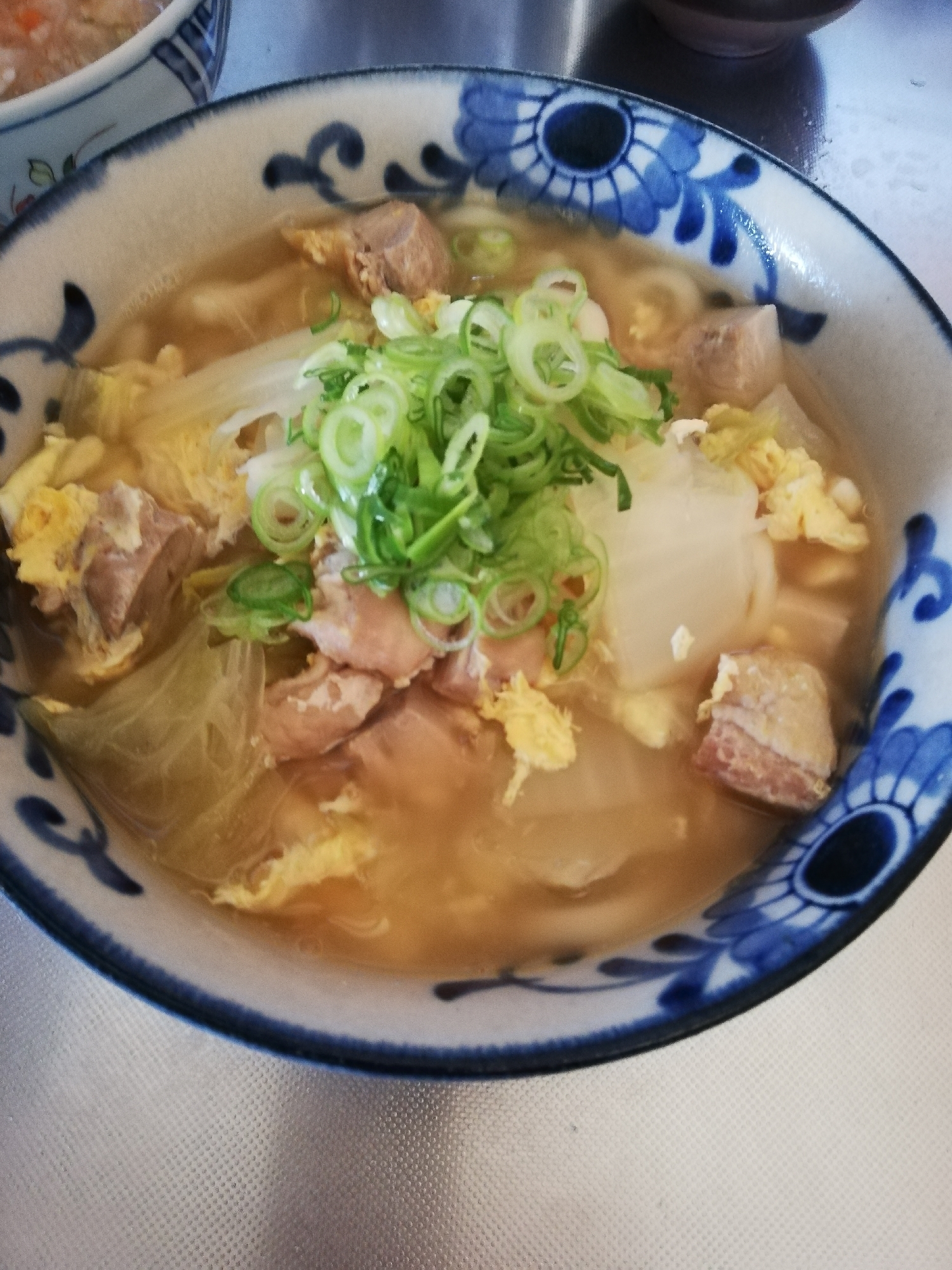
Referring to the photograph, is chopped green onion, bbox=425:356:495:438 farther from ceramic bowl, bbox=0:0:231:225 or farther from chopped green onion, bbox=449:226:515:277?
ceramic bowl, bbox=0:0:231:225

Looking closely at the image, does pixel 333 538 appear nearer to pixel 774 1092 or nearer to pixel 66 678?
pixel 66 678

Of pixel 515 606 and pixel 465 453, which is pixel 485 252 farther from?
pixel 515 606

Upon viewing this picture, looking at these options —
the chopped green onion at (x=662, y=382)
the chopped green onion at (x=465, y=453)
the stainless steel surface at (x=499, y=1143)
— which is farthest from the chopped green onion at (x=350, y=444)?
the stainless steel surface at (x=499, y=1143)

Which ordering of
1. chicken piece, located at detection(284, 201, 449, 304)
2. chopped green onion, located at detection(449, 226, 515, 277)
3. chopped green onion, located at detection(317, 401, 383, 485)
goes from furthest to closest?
chopped green onion, located at detection(449, 226, 515, 277)
chicken piece, located at detection(284, 201, 449, 304)
chopped green onion, located at detection(317, 401, 383, 485)

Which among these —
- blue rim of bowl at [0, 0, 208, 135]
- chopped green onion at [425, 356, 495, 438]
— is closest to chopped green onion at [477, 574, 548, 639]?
chopped green onion at [425, 356, 495, 438]

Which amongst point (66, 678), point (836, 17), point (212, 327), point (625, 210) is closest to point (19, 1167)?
point (66, 678)

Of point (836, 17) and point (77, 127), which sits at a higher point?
point (77, 127)
